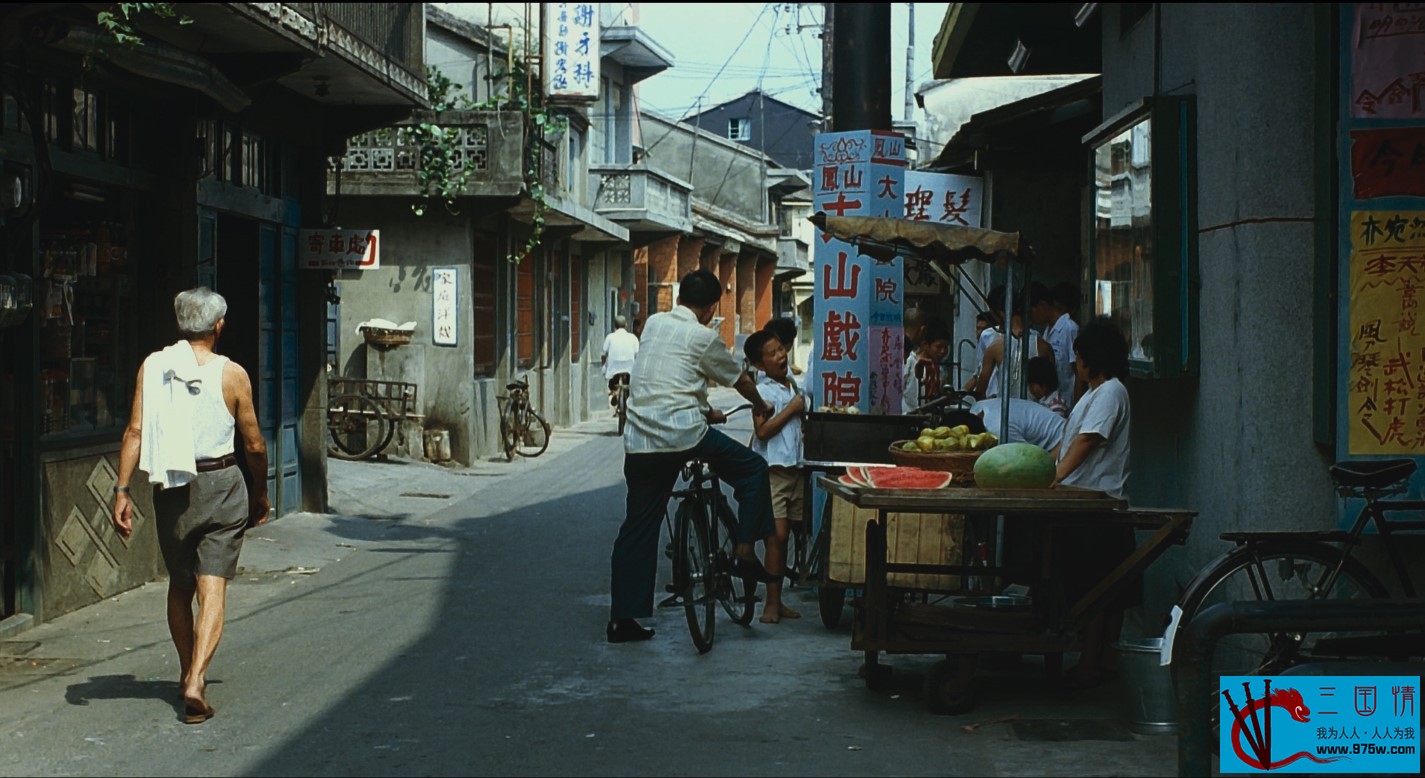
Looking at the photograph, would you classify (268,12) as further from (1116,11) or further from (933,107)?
(933,107)

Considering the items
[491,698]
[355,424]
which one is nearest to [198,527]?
[491,698]

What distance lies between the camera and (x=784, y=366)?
973 cm

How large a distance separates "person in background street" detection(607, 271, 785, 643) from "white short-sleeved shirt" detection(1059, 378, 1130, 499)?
1.80 m

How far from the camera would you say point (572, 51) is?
82.1 feet

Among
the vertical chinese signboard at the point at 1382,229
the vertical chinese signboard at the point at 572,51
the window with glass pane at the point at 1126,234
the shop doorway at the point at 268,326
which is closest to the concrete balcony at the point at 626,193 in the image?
the vertical chinese signboard at the point at 572,51

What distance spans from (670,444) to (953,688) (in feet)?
7.62

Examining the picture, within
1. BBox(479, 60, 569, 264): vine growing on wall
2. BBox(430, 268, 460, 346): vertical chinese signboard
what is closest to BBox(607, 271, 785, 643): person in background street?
BBox(479, 60, 569, 264): vine growing on wall

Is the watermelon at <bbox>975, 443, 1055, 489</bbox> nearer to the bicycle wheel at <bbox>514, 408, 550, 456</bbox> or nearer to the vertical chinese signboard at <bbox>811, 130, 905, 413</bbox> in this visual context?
the vertical chinese signboard at <bbox>811, 130, 905, 413</bbox>

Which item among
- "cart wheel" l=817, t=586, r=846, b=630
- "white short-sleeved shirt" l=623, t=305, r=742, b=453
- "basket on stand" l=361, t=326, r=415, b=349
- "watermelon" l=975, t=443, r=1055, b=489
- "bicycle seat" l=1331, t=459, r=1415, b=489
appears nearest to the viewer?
"bicycle seat" l=1331, t=459, r=1415, b=489

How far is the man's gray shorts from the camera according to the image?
23.3 ft

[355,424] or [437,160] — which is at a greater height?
[437,160]

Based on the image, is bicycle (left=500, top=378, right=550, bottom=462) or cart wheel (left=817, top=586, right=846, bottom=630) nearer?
cart wheel (left=817, top=586, right=846, bottom=630)

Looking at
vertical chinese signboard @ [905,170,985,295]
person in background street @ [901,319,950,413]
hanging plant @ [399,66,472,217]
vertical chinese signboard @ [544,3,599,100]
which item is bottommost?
person in background street @ [901,319,950,413]

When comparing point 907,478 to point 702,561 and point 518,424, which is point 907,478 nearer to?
point 702,561
